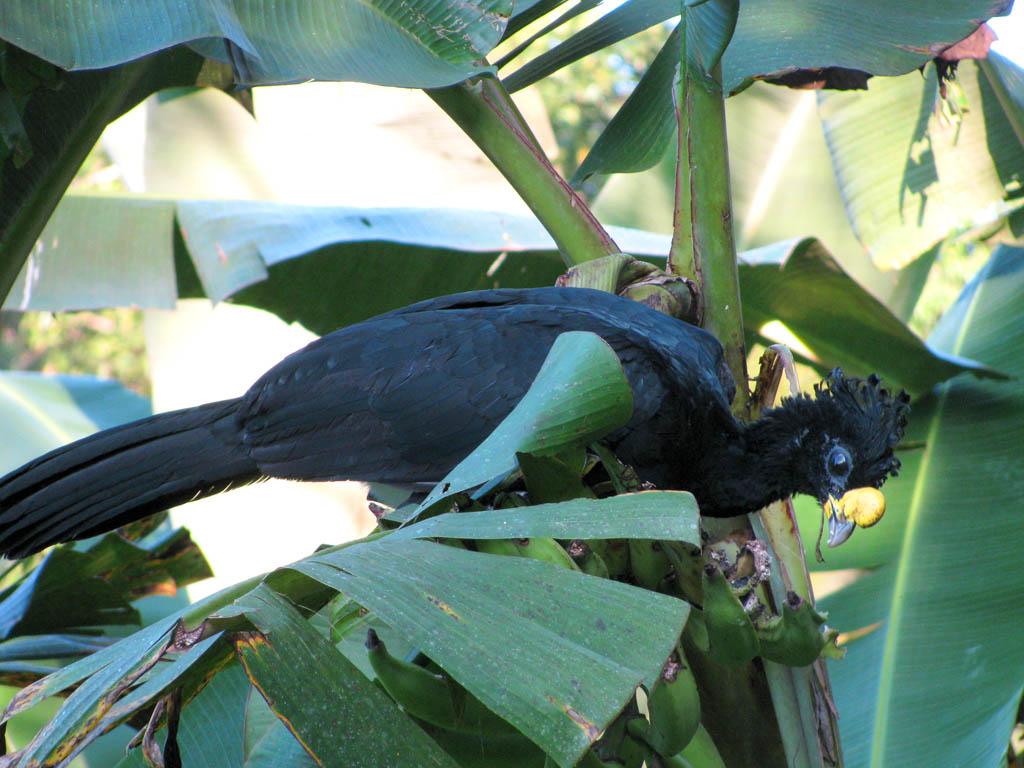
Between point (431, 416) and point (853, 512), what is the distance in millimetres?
772

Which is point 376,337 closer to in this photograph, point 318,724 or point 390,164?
point 318,724

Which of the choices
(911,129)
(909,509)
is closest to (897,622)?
(909,509)

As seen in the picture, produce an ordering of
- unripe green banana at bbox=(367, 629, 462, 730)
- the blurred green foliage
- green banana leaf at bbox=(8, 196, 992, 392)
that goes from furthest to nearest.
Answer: the blurred green foliage
green banana leaf at bbox=(8, 196, 992, 392)
unripe green banana at bbox=(367, 629, 462, 730)

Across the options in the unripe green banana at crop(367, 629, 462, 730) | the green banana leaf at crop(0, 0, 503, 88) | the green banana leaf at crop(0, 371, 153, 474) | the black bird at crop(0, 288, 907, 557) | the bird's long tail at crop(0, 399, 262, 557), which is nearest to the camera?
the unripe green banana at crop(367, 629, 462, 730)

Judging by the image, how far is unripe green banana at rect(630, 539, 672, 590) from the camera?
1263 mm

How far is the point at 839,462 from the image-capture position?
171cm

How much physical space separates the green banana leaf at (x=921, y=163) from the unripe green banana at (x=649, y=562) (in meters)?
1.66

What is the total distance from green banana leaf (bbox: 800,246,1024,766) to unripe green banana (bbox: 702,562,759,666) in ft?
2.75

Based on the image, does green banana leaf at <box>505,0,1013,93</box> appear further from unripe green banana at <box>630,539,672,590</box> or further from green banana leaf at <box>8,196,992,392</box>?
unripe green banana at <box>630,539,672,590</box>

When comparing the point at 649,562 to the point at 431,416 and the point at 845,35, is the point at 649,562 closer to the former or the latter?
the point at 431,416

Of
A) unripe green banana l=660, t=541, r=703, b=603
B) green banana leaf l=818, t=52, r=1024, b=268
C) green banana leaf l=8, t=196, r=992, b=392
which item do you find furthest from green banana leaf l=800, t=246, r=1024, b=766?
unripe green banana l=660, t=541, r=703, b=603

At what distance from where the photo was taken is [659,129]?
2.07 m

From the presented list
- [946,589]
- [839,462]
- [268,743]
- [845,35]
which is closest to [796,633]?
[839,462]

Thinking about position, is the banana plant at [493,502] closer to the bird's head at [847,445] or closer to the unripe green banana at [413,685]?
the unripe green banana at [413,685]
